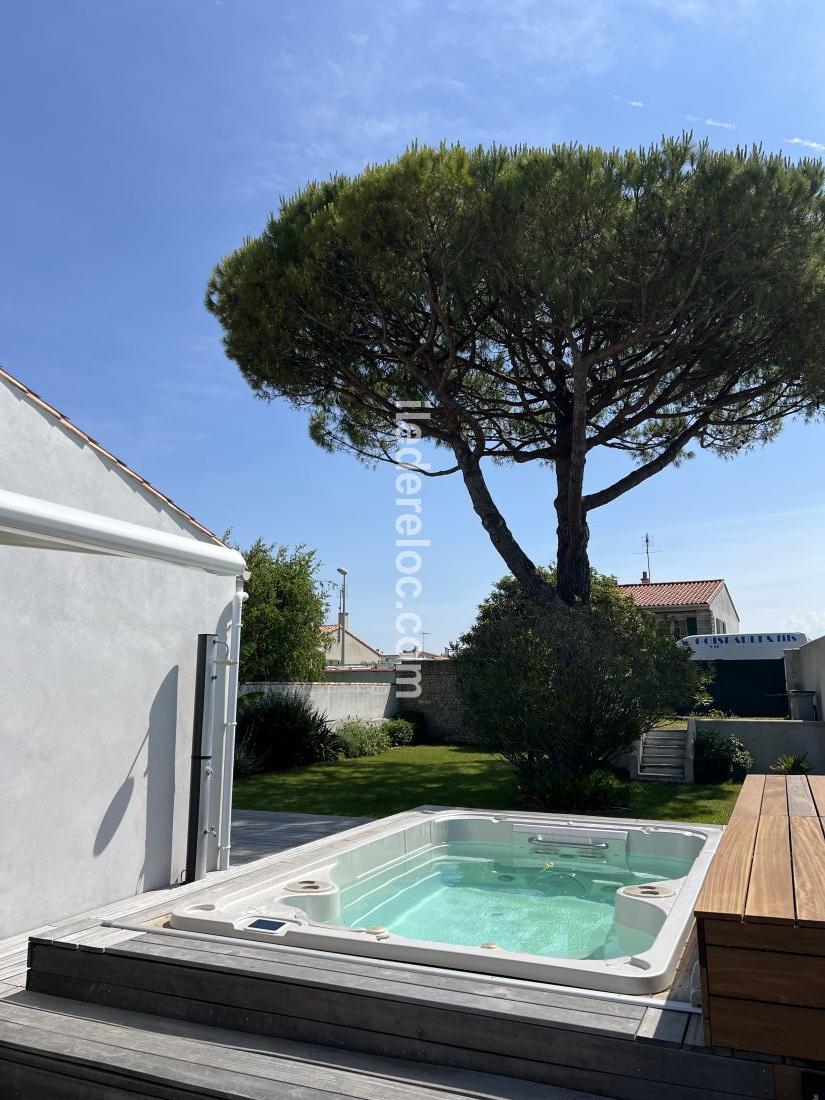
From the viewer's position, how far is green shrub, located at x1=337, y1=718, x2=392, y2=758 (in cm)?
1888

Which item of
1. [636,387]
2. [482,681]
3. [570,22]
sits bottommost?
[482,681]

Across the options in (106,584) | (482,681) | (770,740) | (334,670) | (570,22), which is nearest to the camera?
(106,584)

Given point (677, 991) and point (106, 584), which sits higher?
point (106, 584)

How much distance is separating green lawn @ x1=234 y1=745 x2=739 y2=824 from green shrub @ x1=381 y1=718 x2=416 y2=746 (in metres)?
3.14

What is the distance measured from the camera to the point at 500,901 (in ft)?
25.5

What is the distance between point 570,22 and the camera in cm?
1084

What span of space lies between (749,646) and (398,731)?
1016cm

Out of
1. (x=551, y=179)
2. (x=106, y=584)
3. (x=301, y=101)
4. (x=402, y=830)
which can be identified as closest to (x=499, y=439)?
(x=551, y=179)

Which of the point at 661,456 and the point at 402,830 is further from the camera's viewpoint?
the point at 661,456

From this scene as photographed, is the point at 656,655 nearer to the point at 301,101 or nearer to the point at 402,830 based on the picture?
the point at 402,830

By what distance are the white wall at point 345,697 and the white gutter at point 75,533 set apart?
1455cm

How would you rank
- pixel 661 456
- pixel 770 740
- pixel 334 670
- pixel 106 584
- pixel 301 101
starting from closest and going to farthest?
pixel 106 584 → pixel 301 101 → pixel 770 740 → pixel 661 456 → pixel 334 670

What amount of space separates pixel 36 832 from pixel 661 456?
44.9 ft

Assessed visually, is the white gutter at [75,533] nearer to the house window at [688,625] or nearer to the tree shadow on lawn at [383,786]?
the tree shadow on lawn at [383,786]
